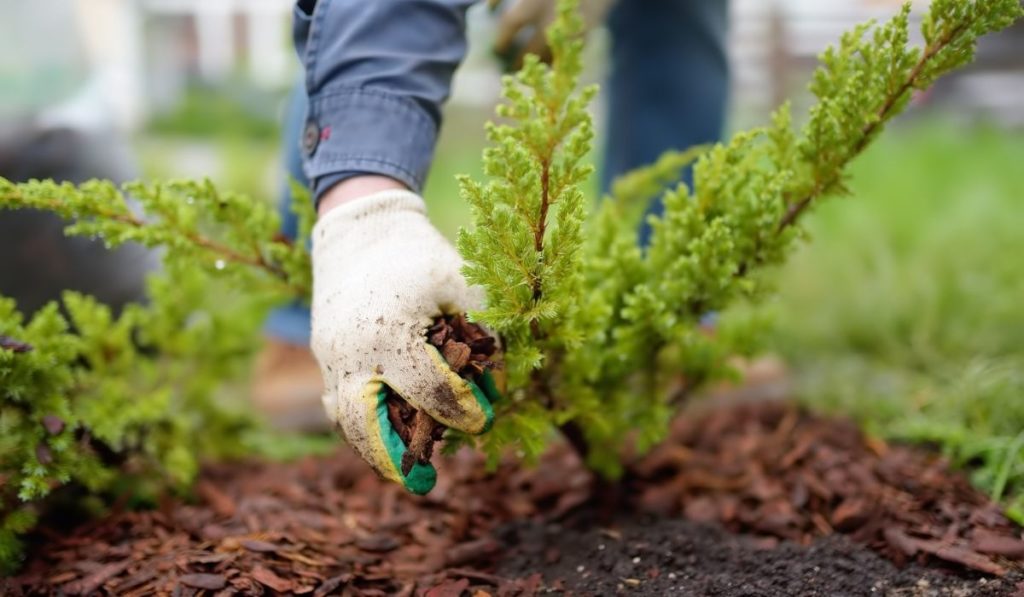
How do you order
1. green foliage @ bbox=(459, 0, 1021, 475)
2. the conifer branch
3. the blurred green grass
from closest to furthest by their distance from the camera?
green foliage @ bbox=(459, 0, 1021, 475), the conifer branch, the blurred green grass

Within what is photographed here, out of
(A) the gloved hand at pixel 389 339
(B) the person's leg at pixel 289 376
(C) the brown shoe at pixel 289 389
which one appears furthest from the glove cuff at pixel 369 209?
(C) the brown shoe at pixel 289 389

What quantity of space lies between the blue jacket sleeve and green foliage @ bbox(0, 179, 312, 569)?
0.58ft

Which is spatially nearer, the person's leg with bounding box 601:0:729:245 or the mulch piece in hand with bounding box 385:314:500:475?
the mulch piece in hand with bounding box 385:314:500:475

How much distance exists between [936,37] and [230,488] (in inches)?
71.0

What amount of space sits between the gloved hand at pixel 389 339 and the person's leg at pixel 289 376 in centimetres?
146

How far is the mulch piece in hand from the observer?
1.39 meters

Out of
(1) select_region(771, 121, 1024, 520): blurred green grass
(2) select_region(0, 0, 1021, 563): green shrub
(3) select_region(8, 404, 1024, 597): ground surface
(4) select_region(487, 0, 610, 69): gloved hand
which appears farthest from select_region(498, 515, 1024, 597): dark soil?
(4) select_region(487, 0, 610, 69): gloved hand

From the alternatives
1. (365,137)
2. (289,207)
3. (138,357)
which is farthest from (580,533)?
(289,207)

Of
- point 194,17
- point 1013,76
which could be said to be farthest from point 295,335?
point 194,17

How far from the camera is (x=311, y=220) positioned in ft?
5.73

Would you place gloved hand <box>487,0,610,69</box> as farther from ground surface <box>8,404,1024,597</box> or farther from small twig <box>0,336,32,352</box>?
small twig <box>0,336,32,352</box>

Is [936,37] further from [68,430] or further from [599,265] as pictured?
[68,430]

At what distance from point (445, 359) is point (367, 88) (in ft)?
1.91

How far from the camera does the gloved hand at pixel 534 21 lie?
2.25 metres
